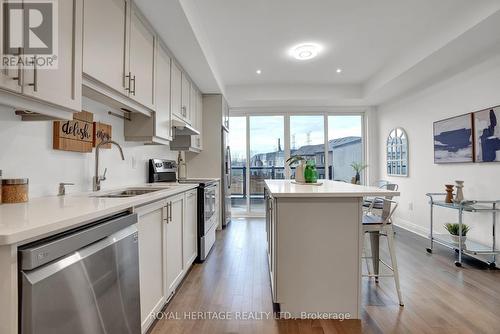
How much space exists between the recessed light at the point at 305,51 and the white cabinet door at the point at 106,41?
2.35m

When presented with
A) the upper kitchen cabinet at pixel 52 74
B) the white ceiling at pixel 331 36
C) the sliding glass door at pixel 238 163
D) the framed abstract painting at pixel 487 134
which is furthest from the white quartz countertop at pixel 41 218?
the sliding glass door at pixel 238 163

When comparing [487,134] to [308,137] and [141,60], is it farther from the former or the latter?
[141,60]

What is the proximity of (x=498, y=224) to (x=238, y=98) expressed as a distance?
4233 millimetres

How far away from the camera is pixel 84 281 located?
1.02 metres

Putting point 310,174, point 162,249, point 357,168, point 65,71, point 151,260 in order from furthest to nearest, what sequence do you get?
1. point 357,168
2. point 310,174
3. point 162,249
4. point 151,260
5. point 65,71

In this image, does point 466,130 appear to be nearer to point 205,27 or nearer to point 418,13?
point 418,13

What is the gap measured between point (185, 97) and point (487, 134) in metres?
3.71

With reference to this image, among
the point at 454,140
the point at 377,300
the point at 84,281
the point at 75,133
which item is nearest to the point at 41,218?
the point at 84,281

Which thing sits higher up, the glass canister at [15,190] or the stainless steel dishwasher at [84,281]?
the glass canister at [15,190]

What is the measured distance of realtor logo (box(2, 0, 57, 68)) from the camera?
102cm

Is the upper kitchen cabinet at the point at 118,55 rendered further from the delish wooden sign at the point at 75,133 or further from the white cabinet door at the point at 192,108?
the white cabinet door at the point at 192,108

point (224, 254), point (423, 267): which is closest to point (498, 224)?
point (423, 267)

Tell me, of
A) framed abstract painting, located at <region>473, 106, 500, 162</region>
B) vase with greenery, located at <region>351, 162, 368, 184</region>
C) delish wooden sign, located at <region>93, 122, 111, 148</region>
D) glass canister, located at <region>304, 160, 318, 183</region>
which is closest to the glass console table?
framed abstract painting, located at <region>473, 106, 500, 162</region>

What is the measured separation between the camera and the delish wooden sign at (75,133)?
166 centimetres
